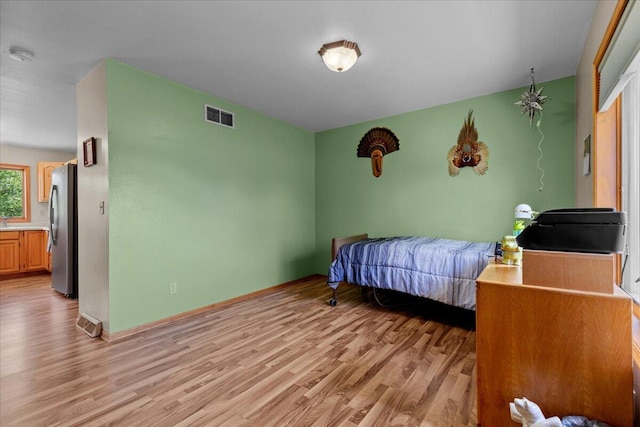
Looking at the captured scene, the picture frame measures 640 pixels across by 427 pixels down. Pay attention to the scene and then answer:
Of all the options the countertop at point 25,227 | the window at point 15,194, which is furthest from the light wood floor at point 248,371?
the window at point 15,194

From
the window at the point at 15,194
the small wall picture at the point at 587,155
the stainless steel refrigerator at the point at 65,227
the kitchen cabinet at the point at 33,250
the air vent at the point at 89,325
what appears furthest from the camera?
the window at the point at 15,194

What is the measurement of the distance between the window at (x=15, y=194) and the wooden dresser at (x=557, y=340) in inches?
298

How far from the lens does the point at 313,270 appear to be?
488 centimetres

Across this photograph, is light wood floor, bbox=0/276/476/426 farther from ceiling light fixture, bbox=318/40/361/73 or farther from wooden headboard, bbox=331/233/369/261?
ceiling light fixture, bbox=318/40/361/73

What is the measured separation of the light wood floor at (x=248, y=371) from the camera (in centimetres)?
157

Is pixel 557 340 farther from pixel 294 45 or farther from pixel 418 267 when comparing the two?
pixel 294 45

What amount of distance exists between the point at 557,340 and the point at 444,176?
9.23ft

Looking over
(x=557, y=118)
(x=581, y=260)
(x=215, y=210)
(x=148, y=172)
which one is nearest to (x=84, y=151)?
(x=148, y=172)

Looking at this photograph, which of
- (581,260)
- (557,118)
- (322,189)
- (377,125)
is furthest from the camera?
(322,189)

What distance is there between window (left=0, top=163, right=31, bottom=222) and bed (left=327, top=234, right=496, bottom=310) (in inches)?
241

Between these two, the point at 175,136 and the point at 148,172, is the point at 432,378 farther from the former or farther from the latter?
the point at 175,136

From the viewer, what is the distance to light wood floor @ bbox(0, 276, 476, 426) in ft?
5.14

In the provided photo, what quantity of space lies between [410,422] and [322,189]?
12.2 ft

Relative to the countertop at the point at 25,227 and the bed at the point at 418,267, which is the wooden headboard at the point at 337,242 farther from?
the countertop at the point at 25,227
